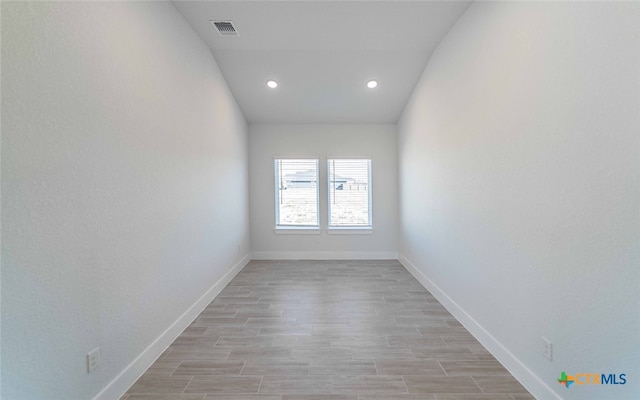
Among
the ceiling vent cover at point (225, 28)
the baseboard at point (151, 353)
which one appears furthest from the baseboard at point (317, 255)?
the ceiling vent cover at point (225, 28)

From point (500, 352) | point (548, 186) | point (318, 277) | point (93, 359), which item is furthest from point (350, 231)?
point (93, 359)

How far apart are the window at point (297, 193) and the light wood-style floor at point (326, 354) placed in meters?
2.11

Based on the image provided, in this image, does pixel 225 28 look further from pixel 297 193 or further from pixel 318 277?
pixel 318 277

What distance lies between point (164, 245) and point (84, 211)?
898mm

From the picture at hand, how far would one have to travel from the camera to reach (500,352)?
7.14 ft

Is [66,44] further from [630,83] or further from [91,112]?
[630,83]

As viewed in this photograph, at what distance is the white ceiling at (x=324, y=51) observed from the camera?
2.90m

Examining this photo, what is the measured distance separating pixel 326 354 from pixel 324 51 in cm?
349

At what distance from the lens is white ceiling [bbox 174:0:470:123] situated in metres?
2.90

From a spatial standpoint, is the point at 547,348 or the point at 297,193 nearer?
the point at 547,348

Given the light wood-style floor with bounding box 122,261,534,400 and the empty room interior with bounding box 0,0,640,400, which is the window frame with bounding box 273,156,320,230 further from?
the light wood-style floor with bounding box 122,261,534,400

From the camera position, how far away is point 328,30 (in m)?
3.25

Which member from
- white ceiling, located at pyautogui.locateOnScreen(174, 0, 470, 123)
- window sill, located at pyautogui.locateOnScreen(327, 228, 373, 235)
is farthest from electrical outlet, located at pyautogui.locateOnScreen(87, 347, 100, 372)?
window sill, located at pyautogui.locateOnScreen(327, 228, 373, 235)

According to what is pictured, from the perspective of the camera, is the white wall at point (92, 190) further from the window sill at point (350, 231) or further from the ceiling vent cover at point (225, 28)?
the window sill at point (350, 231)
